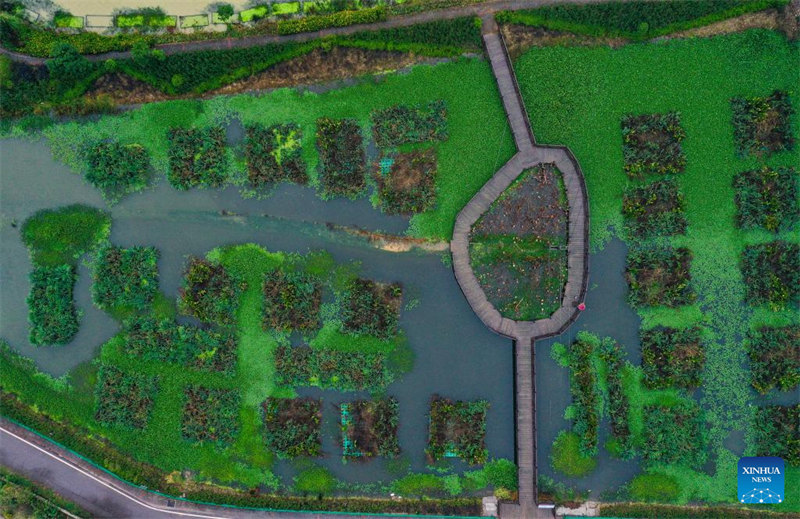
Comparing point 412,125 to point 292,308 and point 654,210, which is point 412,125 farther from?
point 654,210

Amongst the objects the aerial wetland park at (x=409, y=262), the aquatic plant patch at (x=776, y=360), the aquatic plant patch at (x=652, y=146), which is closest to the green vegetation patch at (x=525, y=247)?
the aerial wetland park at (x=409, y=262)

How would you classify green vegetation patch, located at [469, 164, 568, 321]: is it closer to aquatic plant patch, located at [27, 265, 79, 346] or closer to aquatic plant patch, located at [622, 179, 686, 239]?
aquatic plant patch, located at [622, 179, 686, 239]

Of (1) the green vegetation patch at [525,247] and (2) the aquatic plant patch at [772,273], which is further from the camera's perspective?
(1) the green vegetation patch at [525,247]

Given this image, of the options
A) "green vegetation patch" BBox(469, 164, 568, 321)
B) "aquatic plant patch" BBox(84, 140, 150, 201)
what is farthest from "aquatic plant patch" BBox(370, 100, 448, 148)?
"aquatic plant patch" BBox(84, 140, 150, 201)

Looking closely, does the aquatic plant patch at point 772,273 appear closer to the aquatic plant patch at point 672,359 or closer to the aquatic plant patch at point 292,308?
the aquatic plant patch at point 672,359


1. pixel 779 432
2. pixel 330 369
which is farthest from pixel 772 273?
pixel 330 369

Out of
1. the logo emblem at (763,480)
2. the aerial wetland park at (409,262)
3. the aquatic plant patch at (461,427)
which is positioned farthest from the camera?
the aquatic plant patch at (461,427)

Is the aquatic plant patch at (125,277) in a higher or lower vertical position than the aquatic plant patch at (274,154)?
lower
